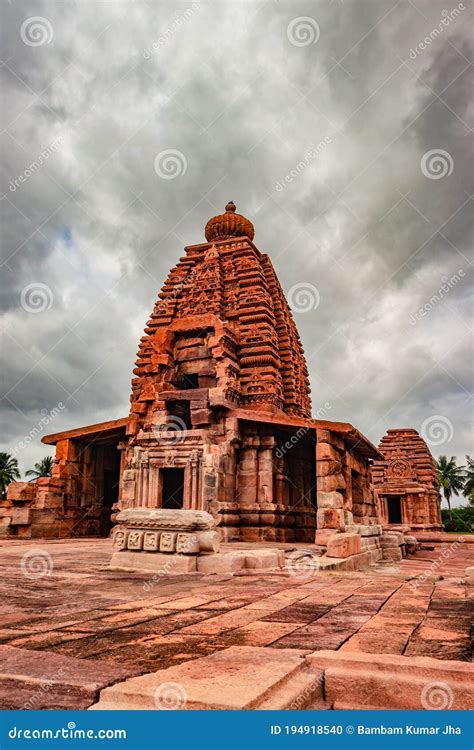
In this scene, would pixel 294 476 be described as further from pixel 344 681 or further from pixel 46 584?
pixel 344 681

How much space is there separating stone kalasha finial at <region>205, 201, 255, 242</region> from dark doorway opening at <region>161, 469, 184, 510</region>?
8802mm

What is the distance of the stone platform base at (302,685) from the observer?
2.16m

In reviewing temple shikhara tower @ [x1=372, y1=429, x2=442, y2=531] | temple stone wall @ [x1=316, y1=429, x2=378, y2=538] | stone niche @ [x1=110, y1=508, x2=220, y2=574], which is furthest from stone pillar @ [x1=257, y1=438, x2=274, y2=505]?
temple shikhara tower @ [x1=372, y1=429, x2=442, y2=531]

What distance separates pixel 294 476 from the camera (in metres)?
15.9

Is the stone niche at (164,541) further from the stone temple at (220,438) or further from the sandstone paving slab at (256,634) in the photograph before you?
the stone temple at (220,438)

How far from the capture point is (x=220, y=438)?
47.6 feet

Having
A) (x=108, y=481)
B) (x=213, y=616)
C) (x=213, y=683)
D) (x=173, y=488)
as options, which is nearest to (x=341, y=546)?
(x=213, y=616)

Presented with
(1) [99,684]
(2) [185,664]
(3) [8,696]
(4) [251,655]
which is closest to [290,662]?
(4) [251,655]

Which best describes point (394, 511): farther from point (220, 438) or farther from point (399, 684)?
point (399, 684)

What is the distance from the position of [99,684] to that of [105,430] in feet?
49.0

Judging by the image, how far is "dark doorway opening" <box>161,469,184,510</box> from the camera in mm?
15625

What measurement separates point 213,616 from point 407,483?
30.7m

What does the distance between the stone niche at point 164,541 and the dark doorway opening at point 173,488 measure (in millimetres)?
7689

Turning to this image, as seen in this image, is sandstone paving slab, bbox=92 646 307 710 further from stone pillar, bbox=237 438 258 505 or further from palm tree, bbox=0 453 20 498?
palm tree, bbox=0 453 20 498
